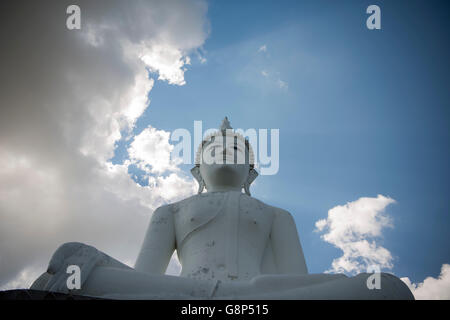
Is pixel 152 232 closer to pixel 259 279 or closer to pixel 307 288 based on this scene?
pixel 259 279

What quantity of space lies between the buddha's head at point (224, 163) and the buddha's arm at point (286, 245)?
934 mm

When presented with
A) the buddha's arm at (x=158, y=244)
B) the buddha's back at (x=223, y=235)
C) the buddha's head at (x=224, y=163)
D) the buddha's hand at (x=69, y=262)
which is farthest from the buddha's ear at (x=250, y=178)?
the buddha's hand at (x=69, y=262)

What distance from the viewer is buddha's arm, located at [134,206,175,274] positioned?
5656mm

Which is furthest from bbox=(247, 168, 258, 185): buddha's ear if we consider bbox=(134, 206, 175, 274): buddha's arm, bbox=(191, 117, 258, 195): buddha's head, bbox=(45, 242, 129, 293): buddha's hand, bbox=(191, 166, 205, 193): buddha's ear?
bbox=(45, 242, 129, 293): buddha's hand

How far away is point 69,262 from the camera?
12.0 feet

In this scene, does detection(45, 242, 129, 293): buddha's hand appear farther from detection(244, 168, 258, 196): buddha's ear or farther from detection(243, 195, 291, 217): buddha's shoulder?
detection(244, 168, 258, 196): buddha's ear

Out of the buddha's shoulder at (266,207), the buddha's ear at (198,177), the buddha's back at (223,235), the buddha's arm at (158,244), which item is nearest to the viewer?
the buddha's back at (223,235)

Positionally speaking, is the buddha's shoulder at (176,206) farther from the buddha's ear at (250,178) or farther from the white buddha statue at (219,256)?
the buddha's ear at (250,178)

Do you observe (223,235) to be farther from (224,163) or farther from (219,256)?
(224,163)

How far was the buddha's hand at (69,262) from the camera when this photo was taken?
3471 mm

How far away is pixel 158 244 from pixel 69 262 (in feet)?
7.62

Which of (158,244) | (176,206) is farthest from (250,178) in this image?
(158,244)

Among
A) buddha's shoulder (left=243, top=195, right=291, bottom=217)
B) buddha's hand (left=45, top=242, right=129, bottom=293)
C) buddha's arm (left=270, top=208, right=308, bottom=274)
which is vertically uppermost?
buddha's shoulder (left=243, top=195, right=291, bottom=217)
